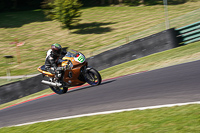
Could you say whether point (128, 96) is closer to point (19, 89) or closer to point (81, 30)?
point (19, 89)

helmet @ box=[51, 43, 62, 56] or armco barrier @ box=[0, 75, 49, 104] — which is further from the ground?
helmet @ box=[51, 43, 62, 56]

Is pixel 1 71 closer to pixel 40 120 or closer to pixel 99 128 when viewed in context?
pixel 40 120

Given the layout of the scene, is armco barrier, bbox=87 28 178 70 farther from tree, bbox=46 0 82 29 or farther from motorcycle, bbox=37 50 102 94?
tree, bbox=46 0 82 29

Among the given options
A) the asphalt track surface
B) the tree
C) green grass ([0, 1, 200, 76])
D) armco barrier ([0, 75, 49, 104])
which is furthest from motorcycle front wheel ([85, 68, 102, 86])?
the tree

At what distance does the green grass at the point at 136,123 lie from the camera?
4852mm

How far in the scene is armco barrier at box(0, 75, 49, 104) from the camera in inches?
496

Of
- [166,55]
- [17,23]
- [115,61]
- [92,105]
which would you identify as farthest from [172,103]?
[17,23]

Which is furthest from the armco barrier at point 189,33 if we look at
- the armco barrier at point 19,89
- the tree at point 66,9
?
the tree at point 66,9

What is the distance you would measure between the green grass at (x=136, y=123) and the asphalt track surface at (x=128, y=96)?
0.65 metres

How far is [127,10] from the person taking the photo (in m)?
31.1

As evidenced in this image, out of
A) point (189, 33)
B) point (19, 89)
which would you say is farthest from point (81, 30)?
point (19, 89)

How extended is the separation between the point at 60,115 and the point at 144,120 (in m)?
2.94

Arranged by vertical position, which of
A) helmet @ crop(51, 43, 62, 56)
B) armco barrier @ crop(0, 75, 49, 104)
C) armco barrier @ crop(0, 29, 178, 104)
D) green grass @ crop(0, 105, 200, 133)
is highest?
helmet @ crop(51, 43, 62, 56)

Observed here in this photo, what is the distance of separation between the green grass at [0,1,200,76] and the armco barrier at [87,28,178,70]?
5.36 metres
